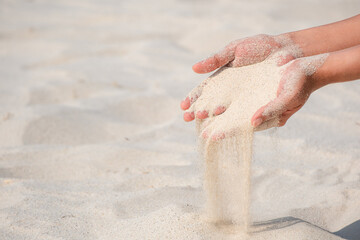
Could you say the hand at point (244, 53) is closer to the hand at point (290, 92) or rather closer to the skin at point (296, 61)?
the skin at point (296, 61)

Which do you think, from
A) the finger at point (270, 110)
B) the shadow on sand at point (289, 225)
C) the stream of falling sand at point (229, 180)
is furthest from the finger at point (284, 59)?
the shadow on sand at point (289, 225)

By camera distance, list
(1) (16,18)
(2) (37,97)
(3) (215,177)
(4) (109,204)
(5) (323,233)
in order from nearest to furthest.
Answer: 1. (5) (323,233)
2. (3) (215,177)
3. (4) (109,204)
4. (2) (37,97)
5. (1) (16,18)

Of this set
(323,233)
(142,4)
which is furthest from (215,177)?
(142,4)

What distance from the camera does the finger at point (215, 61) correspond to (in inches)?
77.5

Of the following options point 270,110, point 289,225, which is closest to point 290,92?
point 270,110

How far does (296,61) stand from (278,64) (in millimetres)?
140

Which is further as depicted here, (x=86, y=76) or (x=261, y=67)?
(x=86, y=76)

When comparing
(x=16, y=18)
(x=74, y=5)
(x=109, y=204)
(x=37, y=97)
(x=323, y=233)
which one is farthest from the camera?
(x=74, y=5)

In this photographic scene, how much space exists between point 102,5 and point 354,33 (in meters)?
3.89

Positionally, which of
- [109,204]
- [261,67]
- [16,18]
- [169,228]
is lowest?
[16,18]

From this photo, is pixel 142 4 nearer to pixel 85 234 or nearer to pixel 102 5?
pixel 102 5

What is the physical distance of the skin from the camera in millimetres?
1655

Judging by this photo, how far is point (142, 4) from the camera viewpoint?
17.2 ft

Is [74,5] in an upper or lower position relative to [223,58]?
lower
